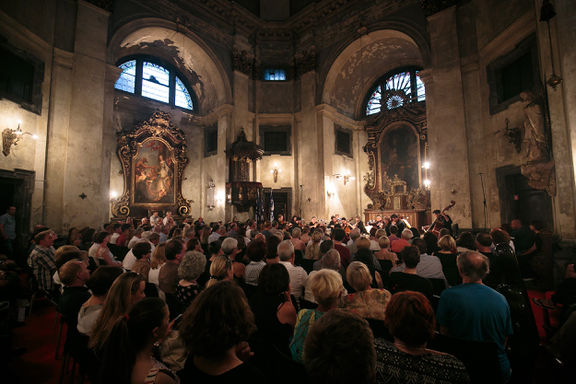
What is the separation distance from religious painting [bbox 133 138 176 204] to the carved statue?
1537cm

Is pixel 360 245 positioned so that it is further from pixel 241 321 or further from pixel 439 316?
pixel 241 321

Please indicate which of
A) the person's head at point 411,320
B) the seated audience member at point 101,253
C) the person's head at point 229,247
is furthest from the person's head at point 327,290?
the seated audience member at point 101,253

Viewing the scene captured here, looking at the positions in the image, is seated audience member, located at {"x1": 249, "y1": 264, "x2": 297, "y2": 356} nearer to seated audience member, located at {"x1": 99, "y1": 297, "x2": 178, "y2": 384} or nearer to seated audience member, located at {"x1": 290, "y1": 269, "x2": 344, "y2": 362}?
seated audience member, located at {"x1": 290, "y1": 269, "x2": 344, "y2": 362}

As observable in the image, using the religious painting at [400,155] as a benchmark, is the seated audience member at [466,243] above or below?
below

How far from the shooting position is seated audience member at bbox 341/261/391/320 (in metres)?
2.50

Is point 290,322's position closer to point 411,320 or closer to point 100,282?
point 411,320

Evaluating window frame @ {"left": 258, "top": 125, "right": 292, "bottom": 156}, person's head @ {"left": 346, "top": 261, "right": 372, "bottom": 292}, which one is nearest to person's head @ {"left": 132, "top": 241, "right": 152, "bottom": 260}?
person's head @ {"left": 346, "top": 261, "right": 372, "bottom": 292}

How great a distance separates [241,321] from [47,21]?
12.7 meters

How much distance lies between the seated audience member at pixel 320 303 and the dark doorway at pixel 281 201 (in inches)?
572

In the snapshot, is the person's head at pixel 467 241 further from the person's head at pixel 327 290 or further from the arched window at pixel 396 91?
the arched window at pixel 396 91

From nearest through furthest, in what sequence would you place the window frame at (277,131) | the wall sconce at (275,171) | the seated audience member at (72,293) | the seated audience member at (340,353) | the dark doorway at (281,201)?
the seated audience member at (340,353) < the seated audience member at (72,293) < the dark doorway at (281,201) < the wall sconce at (275,171) < the window frame at (277,131)

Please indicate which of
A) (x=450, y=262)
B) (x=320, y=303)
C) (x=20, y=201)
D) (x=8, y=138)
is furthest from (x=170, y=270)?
(x=20, y=201)

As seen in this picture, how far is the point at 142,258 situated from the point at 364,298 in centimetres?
318

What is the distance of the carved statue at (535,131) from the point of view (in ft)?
23.1
